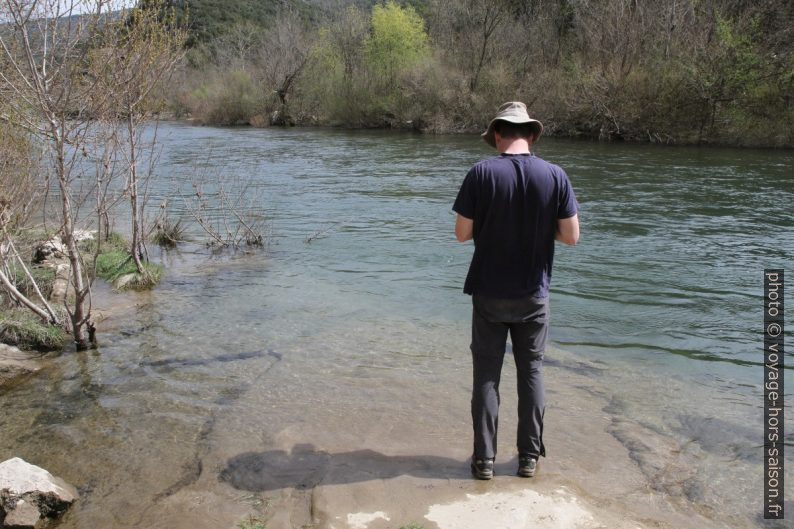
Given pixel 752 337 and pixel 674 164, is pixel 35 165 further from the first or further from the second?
pixel 674 164

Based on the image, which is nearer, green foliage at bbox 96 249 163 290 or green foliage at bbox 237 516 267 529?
green foliage at bbox 237 516 267 529

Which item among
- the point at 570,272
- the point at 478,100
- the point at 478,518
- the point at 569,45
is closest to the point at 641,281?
the point at 570,272

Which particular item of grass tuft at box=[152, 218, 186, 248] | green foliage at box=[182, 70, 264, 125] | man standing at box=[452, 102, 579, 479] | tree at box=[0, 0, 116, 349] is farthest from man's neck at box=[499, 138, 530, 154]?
green foliage at box=[182, 70, 264, 125]

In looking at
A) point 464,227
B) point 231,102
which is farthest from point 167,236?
point 231,102

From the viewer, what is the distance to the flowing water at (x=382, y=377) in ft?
14.5

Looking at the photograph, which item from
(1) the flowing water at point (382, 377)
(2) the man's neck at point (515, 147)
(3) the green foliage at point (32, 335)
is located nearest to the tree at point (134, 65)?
(3) the green foliage at point (32, 335)

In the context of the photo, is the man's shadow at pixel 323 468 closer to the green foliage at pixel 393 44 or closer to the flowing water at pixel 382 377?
the flowing water at pixel 382 377

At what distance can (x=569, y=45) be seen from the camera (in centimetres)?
4188

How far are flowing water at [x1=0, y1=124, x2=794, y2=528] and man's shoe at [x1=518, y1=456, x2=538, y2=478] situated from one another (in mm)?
294

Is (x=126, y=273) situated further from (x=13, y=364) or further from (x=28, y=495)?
(x=28, y=495)

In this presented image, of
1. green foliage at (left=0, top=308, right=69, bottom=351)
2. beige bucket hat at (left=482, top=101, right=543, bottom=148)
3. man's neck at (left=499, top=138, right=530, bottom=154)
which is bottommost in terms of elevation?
green foliage at (left=0, top=308, right=69, bottom=351)

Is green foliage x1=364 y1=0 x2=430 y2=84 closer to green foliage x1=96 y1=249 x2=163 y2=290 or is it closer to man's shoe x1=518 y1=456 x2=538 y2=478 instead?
green foliage x1=96 y1=249 x2=163 y2=290

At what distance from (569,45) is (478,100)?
7348 mm

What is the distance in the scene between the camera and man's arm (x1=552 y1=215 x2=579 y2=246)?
12.7ft
